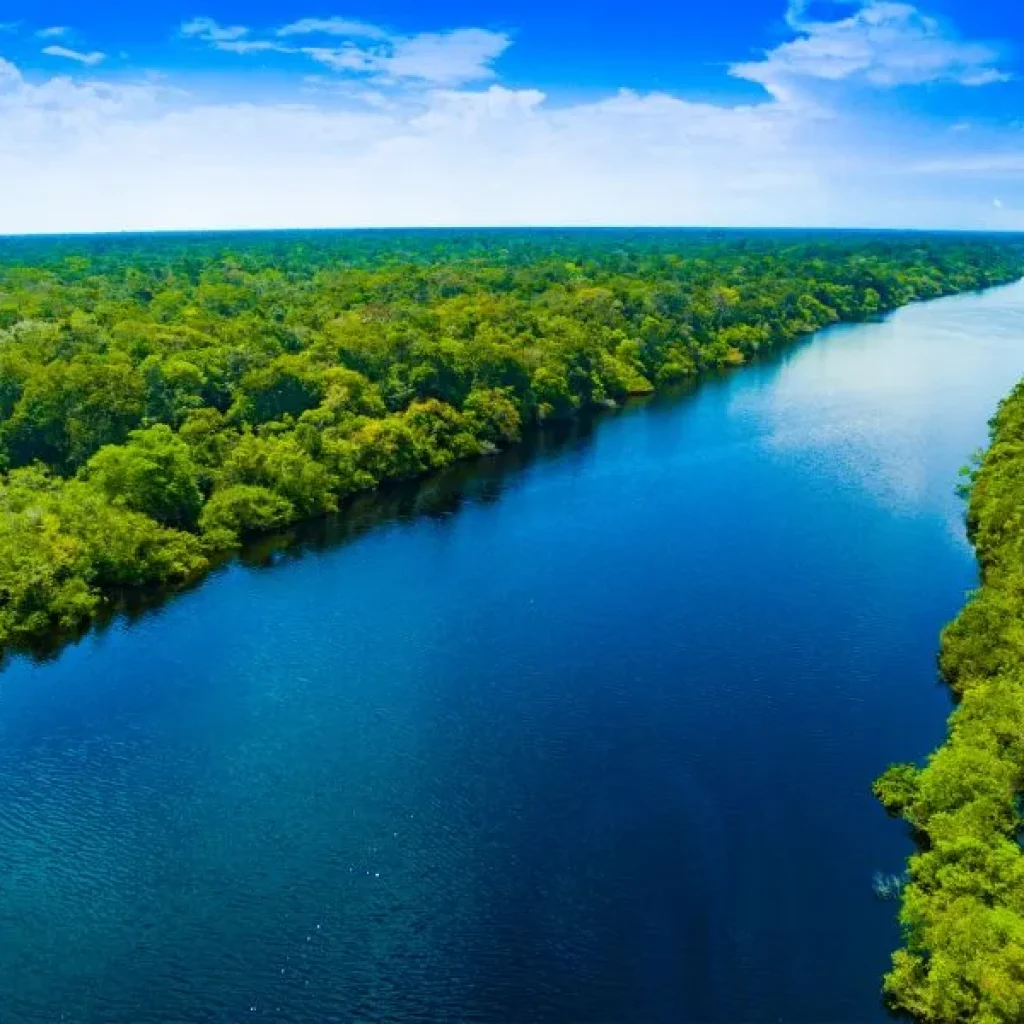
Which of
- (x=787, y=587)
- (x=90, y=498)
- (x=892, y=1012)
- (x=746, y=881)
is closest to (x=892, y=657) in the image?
(x=787, y=587)

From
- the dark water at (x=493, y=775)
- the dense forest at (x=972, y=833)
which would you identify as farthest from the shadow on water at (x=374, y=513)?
the dense forest at (x=972, y=833)

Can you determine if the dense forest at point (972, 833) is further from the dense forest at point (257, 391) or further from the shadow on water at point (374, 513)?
Result: the shadow on water at point (374, 513)

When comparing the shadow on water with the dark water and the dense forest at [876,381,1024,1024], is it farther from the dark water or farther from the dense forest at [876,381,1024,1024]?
the dense forest at [876,381,1024,1024]

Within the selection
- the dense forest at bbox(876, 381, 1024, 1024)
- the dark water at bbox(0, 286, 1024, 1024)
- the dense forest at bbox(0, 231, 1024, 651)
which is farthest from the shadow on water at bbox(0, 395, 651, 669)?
the dense forest at bbox(876, 381, 1024, 1024)

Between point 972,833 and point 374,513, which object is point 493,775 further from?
point 374,513

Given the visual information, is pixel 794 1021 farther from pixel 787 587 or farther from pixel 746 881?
pixel 787 587

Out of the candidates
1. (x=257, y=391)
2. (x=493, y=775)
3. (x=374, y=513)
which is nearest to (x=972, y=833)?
(x=493, y=775)
